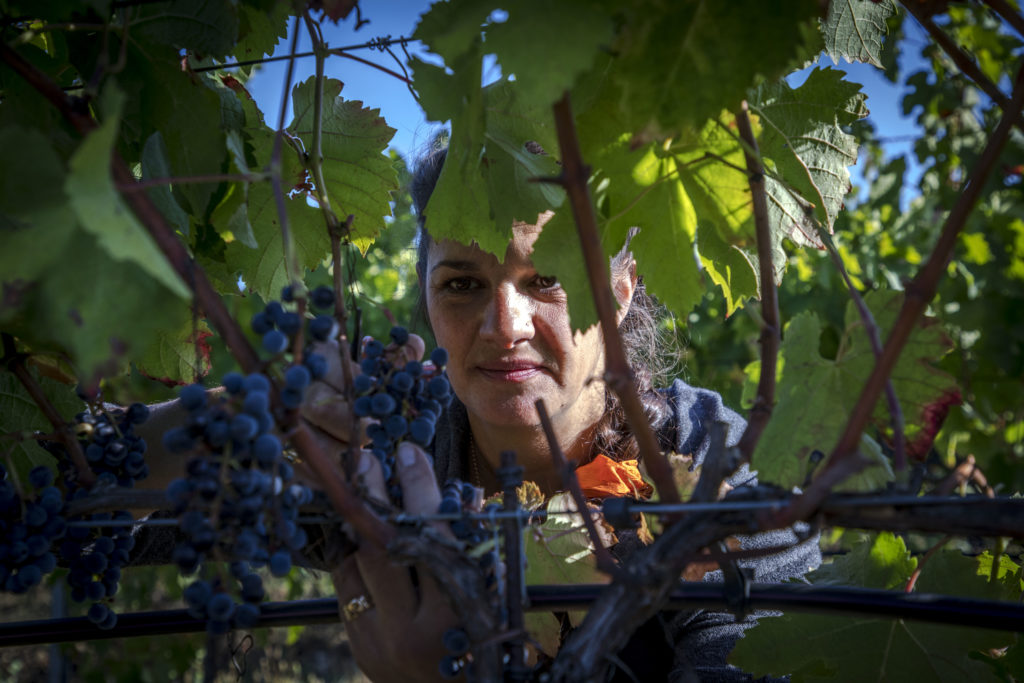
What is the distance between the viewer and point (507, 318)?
1.69 m

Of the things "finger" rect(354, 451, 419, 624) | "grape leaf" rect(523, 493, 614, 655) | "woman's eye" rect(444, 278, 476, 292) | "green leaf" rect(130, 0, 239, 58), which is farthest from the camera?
"woman's eye" rect(444, 278, 476, 292)

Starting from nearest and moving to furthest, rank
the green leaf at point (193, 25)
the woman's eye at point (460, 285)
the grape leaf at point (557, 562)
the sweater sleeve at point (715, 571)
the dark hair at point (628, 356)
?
the green leaf at point (193, 25)
the grape leaf at point (557, 562)
the sweater sleeve at point (715, 571)
the woman's eye at point (460, 285)
the dark hair at point (628, 356)

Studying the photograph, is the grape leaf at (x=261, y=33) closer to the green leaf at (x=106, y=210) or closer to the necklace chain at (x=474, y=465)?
the green leaf at (x=106, y=210)

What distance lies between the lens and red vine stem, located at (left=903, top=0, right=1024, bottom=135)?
80 cm

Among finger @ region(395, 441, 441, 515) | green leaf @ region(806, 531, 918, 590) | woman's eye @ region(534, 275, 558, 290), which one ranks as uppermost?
woman's eye @ region(534, 275, 558, 290)

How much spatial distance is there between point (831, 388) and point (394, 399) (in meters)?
0.42

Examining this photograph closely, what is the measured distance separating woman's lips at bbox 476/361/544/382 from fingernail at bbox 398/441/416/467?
979 millimetres

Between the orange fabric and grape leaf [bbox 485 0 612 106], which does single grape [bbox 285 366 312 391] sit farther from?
the orange fabric

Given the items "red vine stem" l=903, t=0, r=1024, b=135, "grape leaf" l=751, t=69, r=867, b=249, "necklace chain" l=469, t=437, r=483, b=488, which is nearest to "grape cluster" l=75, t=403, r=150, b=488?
"grape leaf" l=751, t=69, r=867, b=249

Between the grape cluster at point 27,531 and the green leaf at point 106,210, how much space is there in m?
0.39

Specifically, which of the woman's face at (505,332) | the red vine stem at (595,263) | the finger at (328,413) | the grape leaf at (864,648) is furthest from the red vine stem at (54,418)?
the woman's face at (505,332)

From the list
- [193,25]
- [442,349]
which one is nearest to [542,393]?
[442,349]

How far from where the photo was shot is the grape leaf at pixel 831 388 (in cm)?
74

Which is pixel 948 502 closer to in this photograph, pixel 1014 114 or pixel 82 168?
pixel 1014 114
